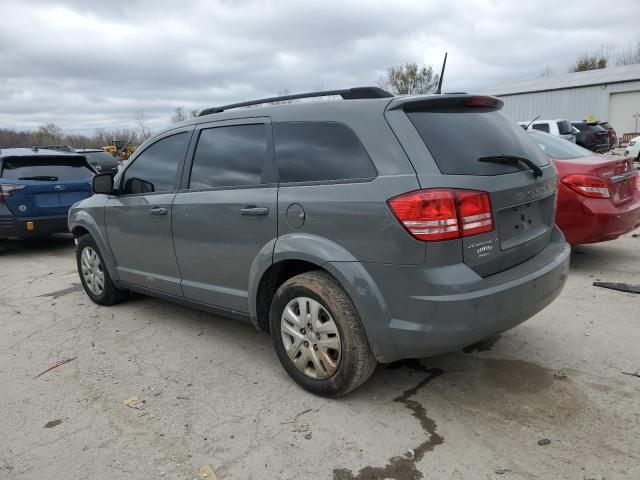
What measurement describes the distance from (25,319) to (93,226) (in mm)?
1128

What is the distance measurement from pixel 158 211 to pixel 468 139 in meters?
2.51

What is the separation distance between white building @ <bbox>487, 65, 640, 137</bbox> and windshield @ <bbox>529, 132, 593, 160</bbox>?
27.5m

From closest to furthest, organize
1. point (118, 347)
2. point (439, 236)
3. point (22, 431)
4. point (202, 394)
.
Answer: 1. point (439, 236)
2. point (22, 431)
3. point (202, 394)
4. point (118, 347)

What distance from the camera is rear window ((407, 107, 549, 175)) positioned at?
9.25ft

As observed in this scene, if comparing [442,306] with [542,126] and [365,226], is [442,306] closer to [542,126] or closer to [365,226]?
[365,226]

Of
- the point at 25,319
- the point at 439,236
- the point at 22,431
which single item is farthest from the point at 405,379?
the point at 25,319

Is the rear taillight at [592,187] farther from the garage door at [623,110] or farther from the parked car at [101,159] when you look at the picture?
the garage door at [623,110]

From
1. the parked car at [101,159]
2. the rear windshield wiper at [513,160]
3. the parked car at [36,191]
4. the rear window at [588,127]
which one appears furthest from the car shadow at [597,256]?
the rear window at [588,127]

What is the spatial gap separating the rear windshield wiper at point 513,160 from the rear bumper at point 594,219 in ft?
8.02

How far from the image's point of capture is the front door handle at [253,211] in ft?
11.0

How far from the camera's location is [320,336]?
3.12 m

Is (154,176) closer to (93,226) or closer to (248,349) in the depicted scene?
(93,226)

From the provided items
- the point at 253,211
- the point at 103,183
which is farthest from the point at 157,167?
the point at 253,211

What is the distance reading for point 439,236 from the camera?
2645 mm
